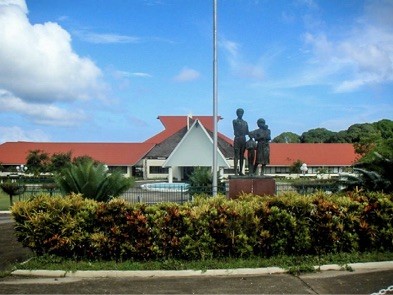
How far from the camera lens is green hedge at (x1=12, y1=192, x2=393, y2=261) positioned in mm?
8281

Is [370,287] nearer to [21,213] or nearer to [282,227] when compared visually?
[282,227]

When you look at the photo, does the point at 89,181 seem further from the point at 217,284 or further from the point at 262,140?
the point at 262,140

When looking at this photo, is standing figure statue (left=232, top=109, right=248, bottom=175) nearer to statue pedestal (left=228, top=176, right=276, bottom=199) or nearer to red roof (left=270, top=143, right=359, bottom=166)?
statue pedestal (left=228, top=176, right=276, bottom=199)

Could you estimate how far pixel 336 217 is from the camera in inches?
337

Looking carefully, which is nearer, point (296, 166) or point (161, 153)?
point (161, 153)

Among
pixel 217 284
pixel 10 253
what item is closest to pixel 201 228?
pixel 217 284

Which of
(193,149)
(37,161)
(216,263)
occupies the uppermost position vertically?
(193,149)

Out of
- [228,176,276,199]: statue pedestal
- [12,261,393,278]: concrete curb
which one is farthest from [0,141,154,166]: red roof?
[12,261,393,278]: concrete curb

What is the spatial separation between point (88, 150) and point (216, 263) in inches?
2209

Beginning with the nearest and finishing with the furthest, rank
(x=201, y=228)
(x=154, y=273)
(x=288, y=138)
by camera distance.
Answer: (x=154, y=273) → (x=201, y=228) → (x=288, y=138)

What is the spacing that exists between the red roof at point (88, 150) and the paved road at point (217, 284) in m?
52.8

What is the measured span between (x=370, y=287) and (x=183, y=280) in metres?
2.78

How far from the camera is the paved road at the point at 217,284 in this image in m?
6.75

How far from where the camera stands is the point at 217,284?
7086 mm
